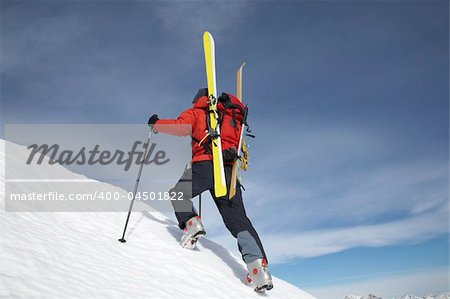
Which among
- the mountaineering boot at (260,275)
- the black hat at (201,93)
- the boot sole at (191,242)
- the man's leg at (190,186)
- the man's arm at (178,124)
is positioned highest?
the black hat at (201,93)

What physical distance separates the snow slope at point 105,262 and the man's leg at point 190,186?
2.39ft

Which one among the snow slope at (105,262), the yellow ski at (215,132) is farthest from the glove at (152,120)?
the snow slope at (105,262)

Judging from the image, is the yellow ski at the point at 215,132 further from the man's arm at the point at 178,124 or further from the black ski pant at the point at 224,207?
the man's arm at the point at 178,124

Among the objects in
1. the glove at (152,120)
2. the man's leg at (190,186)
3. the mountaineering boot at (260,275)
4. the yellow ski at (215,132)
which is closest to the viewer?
the mountaineering boot at (260,275)

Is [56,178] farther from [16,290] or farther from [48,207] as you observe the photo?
[16,290]

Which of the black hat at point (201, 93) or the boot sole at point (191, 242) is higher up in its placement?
the black hat at point (201, 93)

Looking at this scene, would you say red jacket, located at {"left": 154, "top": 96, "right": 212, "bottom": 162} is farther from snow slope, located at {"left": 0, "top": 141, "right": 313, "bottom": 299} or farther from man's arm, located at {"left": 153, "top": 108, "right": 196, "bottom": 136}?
snow slope, located at {"left": 0, "top": 141, "right": 313, "bottom": 299}

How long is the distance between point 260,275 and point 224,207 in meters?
1.23

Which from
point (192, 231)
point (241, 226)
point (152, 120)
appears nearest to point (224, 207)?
point (241, 226)

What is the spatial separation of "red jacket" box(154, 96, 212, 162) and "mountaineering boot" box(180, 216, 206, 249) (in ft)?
3.58

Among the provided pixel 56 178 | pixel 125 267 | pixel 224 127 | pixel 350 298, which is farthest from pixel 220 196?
pixel 350 298

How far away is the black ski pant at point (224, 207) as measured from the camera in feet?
18.9

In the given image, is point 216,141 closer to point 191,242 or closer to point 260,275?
point 191,242

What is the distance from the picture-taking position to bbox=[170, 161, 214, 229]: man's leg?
621cm
